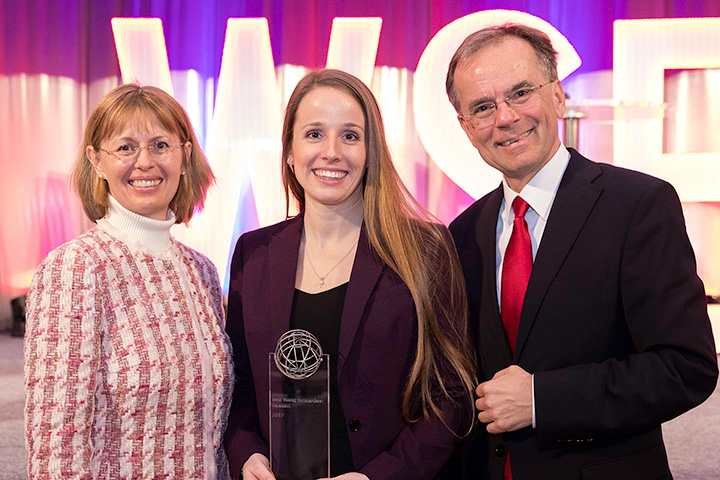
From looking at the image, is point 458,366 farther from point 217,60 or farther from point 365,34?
point 217,60

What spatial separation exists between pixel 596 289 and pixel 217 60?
20.0 feet

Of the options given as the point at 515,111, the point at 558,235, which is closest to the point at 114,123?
the point at 515,111

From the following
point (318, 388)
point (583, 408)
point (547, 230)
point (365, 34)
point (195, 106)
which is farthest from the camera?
point (195, 106)

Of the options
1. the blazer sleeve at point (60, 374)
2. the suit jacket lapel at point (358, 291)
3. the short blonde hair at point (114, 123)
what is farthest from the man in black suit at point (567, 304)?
the blazer sleeve at point (60, 374)

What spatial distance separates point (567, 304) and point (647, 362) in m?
0.22

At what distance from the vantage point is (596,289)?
1635mm

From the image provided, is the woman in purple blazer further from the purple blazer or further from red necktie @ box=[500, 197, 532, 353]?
red necktie @ box=[500, 197, 532, 353]

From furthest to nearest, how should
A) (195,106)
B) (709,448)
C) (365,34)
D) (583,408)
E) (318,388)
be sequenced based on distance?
(195,106)
(365,34)
(709,448)
(583,408)
(318,388)

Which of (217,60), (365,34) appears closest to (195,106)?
(217,60)

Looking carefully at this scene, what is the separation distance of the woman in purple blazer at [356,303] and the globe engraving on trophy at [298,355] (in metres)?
0.20

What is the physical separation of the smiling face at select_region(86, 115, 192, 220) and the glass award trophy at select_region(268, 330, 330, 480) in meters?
0.63

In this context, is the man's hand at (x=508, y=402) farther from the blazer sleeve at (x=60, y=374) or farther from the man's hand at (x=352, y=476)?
the blazer sleeve at (x=60, y=374)

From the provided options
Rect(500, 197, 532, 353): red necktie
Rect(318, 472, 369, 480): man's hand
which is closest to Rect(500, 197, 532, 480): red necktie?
Rect(500, 197, 532, 353): red necktie

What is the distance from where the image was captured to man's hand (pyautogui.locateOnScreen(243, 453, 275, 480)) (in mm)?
1570
